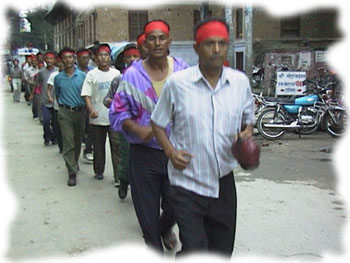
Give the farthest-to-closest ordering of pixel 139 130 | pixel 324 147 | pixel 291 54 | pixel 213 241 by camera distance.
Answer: pixel 291 54 < pixel 324 147 < pixel 139 130 < pixel 213 241

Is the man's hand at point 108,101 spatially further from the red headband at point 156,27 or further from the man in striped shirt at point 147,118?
the red headband at point 156,27

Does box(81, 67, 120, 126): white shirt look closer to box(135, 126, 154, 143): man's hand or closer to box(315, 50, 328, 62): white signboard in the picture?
box(135, 126, 154, 143): man's hand

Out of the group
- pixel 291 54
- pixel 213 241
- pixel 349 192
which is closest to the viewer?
pixel 213 241

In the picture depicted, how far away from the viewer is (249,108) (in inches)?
128

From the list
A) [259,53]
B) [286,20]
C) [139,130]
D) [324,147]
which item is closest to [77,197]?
[139,130]

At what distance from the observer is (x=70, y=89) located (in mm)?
7094

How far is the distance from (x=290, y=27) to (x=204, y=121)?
25.9 metres

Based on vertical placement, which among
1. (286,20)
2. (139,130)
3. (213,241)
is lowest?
(213,241)

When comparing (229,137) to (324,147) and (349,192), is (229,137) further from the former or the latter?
(324,147)

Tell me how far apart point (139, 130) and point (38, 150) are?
657cm

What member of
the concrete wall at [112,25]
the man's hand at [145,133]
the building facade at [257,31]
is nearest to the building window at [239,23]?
the building facade at [257,31]

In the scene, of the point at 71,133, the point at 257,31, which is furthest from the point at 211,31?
the point at 257,31

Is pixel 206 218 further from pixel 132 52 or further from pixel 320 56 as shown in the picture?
pixel 320 56

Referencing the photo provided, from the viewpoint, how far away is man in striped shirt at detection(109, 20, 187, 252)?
386 centimetres
